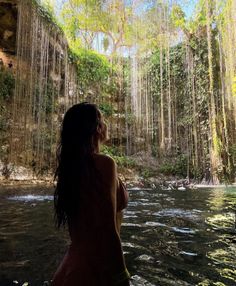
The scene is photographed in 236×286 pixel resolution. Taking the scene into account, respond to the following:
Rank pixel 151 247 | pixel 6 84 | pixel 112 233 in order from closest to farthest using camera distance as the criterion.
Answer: pixel 112 233, pixel 151 247, pixel 6 84

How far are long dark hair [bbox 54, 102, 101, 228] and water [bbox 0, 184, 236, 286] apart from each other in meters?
1.35

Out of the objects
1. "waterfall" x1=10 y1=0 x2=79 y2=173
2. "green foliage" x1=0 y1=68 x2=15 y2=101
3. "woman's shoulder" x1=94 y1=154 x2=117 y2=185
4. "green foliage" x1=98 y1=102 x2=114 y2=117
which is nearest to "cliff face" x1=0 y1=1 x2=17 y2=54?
"waterfall" x1=10 y1=0 x2=79 y2=173

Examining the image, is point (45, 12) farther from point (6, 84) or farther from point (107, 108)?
point (107, 108)

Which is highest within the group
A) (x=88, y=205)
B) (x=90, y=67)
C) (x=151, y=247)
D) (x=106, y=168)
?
(x=90, y=67)

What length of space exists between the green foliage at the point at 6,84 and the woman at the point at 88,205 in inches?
522

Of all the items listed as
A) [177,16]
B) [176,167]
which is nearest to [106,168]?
[176,167]

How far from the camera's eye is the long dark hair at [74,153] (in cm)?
132

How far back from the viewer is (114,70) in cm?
1961

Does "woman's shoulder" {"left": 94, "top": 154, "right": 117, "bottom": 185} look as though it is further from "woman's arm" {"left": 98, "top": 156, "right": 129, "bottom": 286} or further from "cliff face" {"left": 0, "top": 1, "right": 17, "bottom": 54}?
"cliff face" {"left": 0, "top": 1, "right": 17, "bottom": 54}

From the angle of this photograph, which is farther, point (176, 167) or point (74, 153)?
point (176, 167)

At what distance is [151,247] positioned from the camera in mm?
3482

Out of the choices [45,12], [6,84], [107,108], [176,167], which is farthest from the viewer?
[107,108]

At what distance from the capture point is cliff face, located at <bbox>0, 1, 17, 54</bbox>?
12578 millimetres

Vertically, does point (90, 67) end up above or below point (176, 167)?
above
